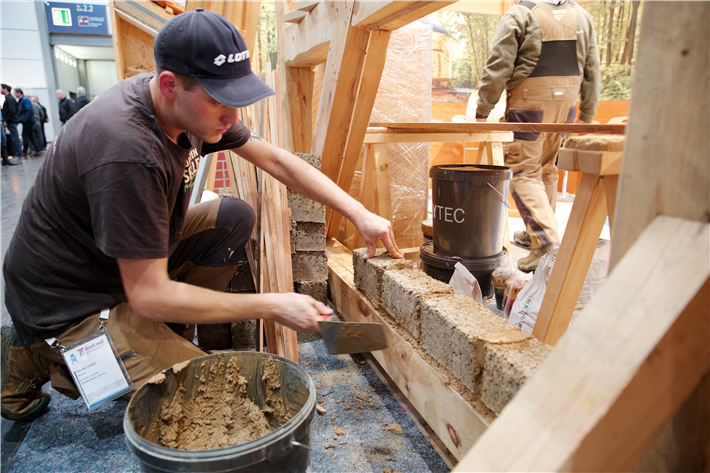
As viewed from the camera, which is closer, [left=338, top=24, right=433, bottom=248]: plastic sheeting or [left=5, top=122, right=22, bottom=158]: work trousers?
[left=338, top=24, right=433, bottom=248]: plastic sheeting

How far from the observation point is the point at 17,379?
188cm

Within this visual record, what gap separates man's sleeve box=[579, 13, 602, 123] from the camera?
153 inches

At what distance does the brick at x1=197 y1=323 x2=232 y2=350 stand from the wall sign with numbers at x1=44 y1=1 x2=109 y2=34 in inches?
597

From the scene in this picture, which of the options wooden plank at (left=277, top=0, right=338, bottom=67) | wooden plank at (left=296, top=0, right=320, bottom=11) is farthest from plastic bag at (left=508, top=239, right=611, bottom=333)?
wooden plank at (left=296, top=0, right=320, bottom=11)

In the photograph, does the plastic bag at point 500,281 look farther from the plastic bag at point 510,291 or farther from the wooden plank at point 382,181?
the wooden plank at point 382,181

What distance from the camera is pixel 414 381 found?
72.0 inches

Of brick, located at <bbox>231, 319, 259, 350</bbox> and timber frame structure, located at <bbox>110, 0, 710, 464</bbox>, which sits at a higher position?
timber frame structure, located at <bbox>110, 0, 710, 464</bbox>

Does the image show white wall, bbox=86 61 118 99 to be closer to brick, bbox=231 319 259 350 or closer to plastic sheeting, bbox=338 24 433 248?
plastic sheeting, bbox=338 24 433 248

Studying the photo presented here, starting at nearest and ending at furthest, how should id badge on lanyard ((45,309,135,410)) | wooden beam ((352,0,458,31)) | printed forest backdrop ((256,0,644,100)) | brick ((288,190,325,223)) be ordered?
id badge on lanyard ((45,309,135,410)) → wooden beam ((352,0,458,31)) → brick ((288,190,325,223)) → printed forest backdrop ((256,0,644,100))

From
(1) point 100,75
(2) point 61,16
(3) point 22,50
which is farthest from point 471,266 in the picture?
(1) point 100,75

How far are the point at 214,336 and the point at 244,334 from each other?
16 cm

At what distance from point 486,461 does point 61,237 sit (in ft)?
5.44

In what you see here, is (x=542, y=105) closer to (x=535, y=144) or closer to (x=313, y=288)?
(x=535, y=144)

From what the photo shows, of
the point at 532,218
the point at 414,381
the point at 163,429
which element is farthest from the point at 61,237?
the point at 532,218
